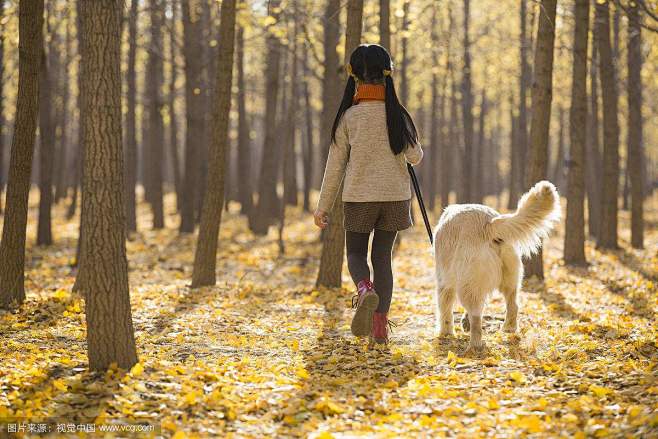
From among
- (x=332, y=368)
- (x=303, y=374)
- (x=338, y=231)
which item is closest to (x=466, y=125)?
(x=338, y=231)

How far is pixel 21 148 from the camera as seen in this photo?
709cm

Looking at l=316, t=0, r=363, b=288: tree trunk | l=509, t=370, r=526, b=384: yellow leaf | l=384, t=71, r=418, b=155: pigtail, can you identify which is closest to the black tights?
l=384, t=71, r=418, b=155: pigtail

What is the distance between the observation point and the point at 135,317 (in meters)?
7.33

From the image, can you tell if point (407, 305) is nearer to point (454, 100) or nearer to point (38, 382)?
point (38, 382)

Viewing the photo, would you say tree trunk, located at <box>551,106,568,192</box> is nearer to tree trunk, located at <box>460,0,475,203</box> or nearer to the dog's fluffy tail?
tree trunk, located at <box>460,0,475,203</box>

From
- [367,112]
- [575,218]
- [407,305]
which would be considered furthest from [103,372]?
[575,218]

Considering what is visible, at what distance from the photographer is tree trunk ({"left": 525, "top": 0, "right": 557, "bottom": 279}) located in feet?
31.2

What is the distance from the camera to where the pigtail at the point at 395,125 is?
18.0ft

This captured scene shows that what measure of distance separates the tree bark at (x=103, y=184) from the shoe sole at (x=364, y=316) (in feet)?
5.77

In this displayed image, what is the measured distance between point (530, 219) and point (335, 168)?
1615 millimetres

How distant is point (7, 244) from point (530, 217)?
17.0ft

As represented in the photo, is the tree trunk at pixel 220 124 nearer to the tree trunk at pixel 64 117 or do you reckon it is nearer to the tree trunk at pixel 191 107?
the tree trunk at pixel 191 107

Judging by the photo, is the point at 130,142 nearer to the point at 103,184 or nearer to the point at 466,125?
the point at 466,125

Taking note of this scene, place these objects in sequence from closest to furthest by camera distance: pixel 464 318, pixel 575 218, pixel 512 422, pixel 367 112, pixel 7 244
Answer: pixel 512 422 < pixel 367 112 < pixel 464 318 < pixel 7 244 < pixel 575 218
